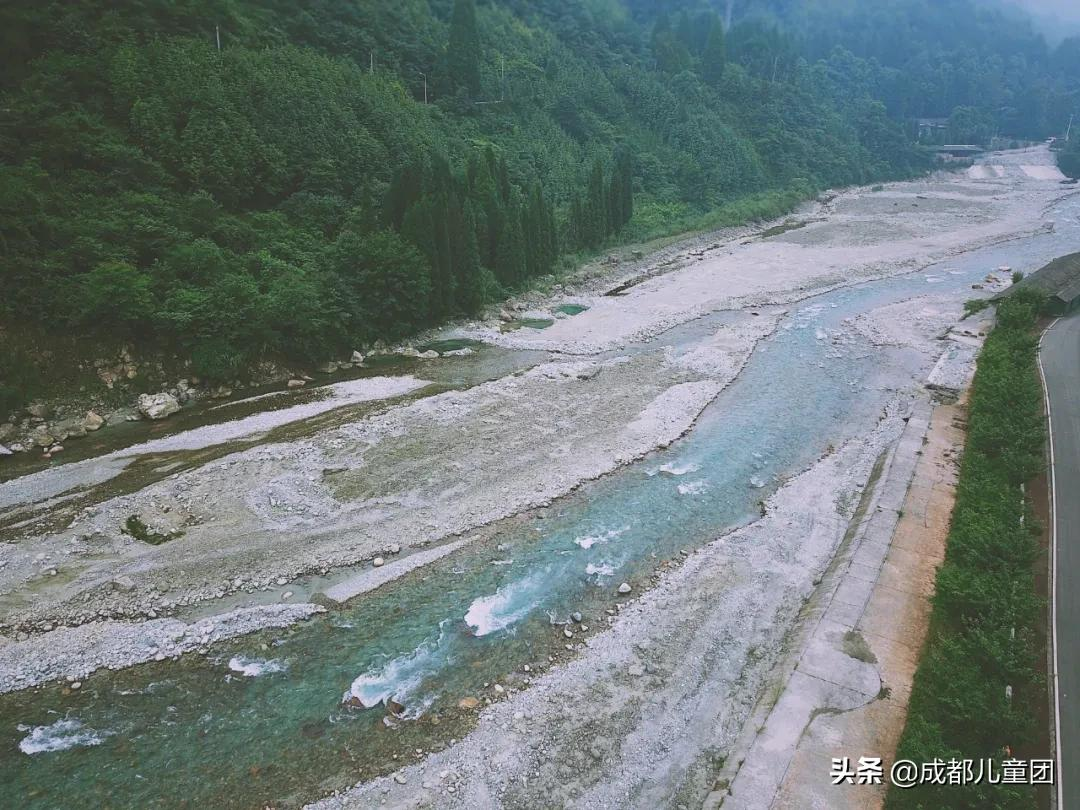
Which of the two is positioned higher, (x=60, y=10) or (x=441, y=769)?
(x=60, y=10)

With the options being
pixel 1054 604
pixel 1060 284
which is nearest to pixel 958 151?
pixel 1060 284

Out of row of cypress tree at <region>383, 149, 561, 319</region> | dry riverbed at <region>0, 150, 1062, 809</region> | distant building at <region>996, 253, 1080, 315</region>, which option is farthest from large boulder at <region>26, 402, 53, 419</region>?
distant building at <region>996, 253, 1080, 315</region>

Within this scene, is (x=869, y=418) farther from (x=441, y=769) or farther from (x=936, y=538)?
(x=441, y=769)

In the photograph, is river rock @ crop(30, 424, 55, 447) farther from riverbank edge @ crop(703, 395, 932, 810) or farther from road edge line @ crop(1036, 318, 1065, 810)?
road edge line @ crop(1036, 318, 1065, 810)

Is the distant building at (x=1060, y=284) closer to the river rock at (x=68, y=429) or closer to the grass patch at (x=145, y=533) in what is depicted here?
the grass patch at (x=145, y=533)

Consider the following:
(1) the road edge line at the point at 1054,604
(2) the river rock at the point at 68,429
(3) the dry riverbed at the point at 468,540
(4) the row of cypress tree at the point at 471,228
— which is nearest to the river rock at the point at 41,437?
(2) the river rock at the point at 68,429

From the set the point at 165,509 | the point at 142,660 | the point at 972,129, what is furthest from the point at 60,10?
the point at 972,129

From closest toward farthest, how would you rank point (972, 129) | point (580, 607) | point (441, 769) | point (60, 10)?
1. point (441, 769)
2. point (580, 607)
3. point (60, 10)
4. point (972, 129)
